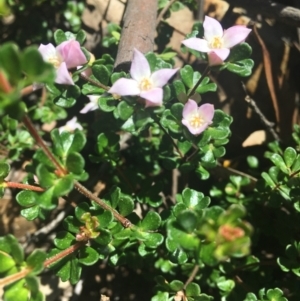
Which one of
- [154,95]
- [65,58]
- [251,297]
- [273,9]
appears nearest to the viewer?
[154,95]

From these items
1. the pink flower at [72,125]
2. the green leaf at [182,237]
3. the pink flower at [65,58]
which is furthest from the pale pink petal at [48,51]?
the pink flower at [72,125]

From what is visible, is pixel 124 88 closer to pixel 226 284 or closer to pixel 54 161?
pixel 54 161

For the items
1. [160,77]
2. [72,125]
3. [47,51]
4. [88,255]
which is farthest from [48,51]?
[72,125]

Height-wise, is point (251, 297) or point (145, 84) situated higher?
A: point (145, 84)

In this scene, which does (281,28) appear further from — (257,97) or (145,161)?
(145,161)

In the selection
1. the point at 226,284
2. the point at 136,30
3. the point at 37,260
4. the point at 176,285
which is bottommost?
the point at 226,284

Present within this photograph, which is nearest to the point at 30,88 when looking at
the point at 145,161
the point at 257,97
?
the point at 145,161
